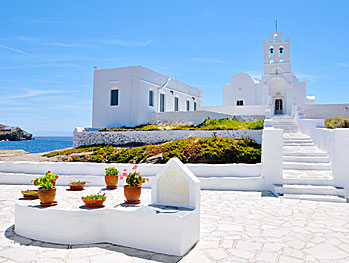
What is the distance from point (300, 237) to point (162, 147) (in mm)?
10678

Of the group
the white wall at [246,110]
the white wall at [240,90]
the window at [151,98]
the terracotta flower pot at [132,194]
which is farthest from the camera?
the white wall at [240,90]

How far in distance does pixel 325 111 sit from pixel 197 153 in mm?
11386

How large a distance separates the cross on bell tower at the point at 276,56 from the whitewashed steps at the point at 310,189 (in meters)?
22.1

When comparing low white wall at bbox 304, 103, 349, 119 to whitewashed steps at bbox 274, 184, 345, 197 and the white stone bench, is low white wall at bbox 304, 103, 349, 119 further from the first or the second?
the white stone bench

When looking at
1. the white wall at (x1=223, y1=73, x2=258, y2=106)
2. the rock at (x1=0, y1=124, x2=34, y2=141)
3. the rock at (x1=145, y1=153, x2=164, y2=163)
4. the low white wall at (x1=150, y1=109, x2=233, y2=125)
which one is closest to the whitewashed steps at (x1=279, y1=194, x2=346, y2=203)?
the rock at (x1=145, y1=153, x2=164, y2=163)

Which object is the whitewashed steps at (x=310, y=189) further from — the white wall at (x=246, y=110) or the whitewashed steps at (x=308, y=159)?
the white wall at (x=246, y=110)

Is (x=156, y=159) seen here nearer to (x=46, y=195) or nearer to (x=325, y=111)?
(x=46, y=195)

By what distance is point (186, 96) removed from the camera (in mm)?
30906

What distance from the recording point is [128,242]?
182 inches

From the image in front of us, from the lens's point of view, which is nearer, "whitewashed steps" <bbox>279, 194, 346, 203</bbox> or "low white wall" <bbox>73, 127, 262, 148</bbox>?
"whitewashed steps" <bbox>279, 194, 346, 203</bbox>

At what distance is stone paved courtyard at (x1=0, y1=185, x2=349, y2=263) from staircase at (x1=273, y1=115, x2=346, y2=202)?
108 centimetres

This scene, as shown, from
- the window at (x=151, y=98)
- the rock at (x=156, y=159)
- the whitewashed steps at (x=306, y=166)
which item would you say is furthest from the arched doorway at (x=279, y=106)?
the whitewashed steps at (x=306, y=166)

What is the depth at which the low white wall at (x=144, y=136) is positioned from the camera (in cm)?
1612

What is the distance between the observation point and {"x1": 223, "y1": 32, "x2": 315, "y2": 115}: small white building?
2805cm
